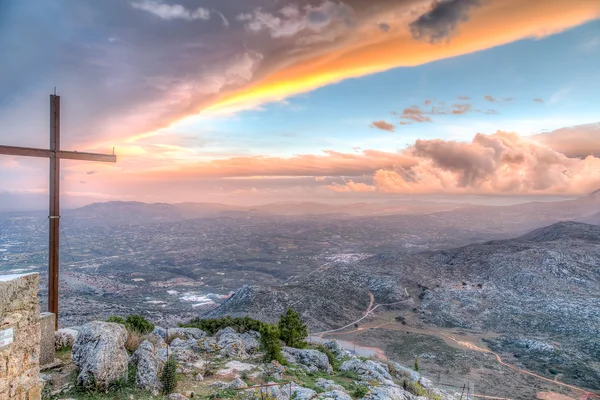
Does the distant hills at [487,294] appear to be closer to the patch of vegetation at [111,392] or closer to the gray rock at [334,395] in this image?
the gray rock at [334,395]

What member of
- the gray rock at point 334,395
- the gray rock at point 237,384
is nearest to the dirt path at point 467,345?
the gray rock at point 334,395

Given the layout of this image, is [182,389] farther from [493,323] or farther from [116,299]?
[116,299]

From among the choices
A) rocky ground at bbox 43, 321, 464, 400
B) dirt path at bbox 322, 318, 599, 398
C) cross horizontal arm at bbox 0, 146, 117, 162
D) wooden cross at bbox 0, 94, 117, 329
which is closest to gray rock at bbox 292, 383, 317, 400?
rocky ground at bbox 43, 321, 464, 400

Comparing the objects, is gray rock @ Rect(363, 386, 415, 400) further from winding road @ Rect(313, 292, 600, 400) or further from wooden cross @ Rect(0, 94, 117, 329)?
winding road @ Rect(313, 292, 600, 400)

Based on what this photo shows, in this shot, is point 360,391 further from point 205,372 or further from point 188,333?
point 188,333

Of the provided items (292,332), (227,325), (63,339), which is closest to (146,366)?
(63,339)

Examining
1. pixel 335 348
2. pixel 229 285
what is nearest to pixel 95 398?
pixel 335 348
